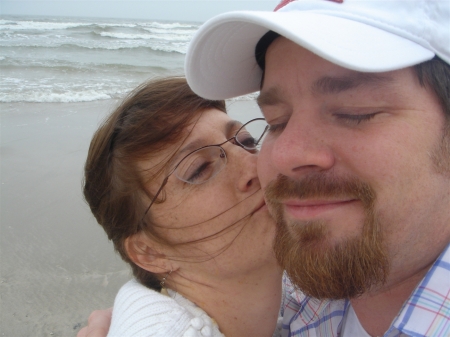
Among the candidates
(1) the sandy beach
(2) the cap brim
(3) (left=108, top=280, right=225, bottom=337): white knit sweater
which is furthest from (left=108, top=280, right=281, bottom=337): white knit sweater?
(1) the sandy beach

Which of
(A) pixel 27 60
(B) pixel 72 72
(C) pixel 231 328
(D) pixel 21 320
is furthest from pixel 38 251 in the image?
(A) pixel 27 60

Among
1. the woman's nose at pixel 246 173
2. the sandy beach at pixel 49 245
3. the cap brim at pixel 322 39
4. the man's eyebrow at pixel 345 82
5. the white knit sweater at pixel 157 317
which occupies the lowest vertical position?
the sandy beach at pixel 49 245

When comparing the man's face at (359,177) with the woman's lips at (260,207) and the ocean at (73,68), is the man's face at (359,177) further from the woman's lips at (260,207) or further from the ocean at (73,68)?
the ocean at (73,68)

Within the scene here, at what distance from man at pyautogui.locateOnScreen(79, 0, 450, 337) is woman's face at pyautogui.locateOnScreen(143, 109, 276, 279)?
44 cm

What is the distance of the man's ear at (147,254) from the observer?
1.90 meters

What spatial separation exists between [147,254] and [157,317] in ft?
1.38

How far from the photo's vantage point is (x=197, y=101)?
78.8 inches

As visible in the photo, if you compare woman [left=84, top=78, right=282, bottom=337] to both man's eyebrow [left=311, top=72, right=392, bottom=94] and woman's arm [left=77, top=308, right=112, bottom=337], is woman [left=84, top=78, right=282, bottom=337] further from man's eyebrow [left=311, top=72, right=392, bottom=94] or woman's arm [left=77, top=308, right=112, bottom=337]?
man's eyebrow [left=311, top=72, right=392, bottom=94]

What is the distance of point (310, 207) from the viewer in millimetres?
1301

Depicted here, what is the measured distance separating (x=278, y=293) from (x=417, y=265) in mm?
819

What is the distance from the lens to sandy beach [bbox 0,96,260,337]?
305 cm

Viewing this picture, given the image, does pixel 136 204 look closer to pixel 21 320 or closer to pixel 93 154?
pixel 93 154

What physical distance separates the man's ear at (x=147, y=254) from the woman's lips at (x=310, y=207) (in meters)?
0.82

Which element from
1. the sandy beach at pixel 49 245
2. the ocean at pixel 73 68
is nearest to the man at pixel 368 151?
the sandy beach at pixel 49 245
